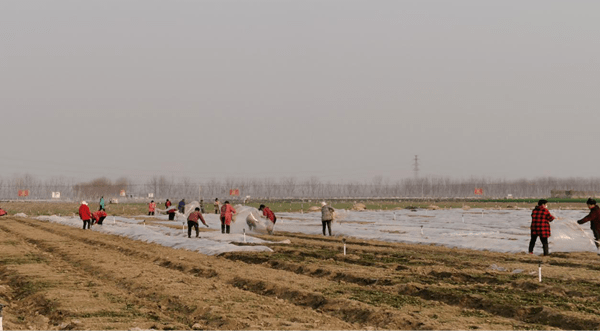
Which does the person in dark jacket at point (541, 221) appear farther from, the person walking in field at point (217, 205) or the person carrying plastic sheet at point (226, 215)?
the person walking in field at point (217, 205)

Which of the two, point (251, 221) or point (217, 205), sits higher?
point (217, 205)

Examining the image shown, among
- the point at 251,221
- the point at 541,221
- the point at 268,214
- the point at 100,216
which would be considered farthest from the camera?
the point at 100,216

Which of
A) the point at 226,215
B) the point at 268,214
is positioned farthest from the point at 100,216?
the point at 268,214

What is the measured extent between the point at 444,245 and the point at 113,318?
693 inches

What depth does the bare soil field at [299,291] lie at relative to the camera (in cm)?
1151

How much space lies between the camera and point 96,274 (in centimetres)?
1844

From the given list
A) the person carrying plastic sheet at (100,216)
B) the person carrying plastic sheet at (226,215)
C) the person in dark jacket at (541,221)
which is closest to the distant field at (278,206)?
the person carrying plastic sheet at (100,216)

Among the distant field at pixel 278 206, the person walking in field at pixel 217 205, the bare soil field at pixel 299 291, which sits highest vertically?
the person walking in field at pixel 217 205

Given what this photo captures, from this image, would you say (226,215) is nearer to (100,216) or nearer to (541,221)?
(100,216)

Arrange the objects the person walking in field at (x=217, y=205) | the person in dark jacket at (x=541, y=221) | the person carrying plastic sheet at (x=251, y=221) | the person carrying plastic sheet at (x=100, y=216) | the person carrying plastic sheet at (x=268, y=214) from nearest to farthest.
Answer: the person in dark jacket at (x=541, y=221) < the person carrying plastic sheet at (x=268, y=214) < the person carrying plastic sheet at (x=251, y=221) < the person carrying plastic sheet at (x=100, y=216) < the person walking in field at (x=217, y=205)

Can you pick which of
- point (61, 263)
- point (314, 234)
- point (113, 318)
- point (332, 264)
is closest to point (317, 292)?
point (113, 318)

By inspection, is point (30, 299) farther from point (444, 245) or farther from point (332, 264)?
point (444, 245)

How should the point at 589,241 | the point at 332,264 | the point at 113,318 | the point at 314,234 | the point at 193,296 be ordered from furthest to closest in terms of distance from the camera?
the point at 314,234 < the point at 589,241 < the point at 332,264 < the point at 193,296 < the point at 113,318

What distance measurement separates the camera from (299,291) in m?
14.6
